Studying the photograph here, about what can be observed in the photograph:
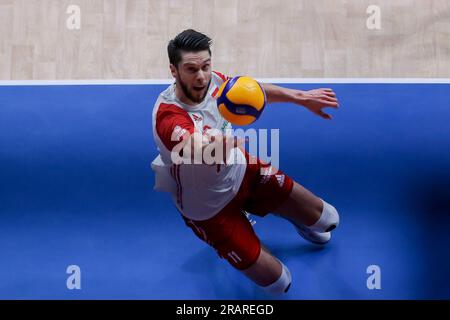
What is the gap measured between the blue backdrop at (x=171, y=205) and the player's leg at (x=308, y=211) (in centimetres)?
24

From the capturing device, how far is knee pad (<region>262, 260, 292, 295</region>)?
13.1ft

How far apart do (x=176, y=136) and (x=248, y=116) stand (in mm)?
376

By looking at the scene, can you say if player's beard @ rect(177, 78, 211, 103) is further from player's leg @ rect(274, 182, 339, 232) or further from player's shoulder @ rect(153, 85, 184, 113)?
player's leg @ rect(274, 182, 339, 232)

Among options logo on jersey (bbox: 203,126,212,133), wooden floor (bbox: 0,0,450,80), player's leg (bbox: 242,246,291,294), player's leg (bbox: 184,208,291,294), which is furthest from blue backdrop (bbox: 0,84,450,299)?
logo on jersey (bbox: 203,126,212,133)

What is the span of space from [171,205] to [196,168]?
969mm

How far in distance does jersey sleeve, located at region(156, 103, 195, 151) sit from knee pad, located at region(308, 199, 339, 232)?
1135 mm

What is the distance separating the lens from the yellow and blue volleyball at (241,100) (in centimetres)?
335

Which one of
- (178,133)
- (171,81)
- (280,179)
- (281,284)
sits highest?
(171,81)

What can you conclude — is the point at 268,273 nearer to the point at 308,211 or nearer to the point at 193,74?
the point at 308,211

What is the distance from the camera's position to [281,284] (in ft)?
13.2

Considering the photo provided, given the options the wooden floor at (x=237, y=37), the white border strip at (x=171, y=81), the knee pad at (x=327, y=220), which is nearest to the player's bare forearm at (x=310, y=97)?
the knee pad at (x=327, y=220)

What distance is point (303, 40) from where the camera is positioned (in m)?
5.33

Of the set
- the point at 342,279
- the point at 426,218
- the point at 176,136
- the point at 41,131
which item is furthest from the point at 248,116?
the point at 41,131

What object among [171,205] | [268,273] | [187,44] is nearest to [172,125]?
[187,44]
